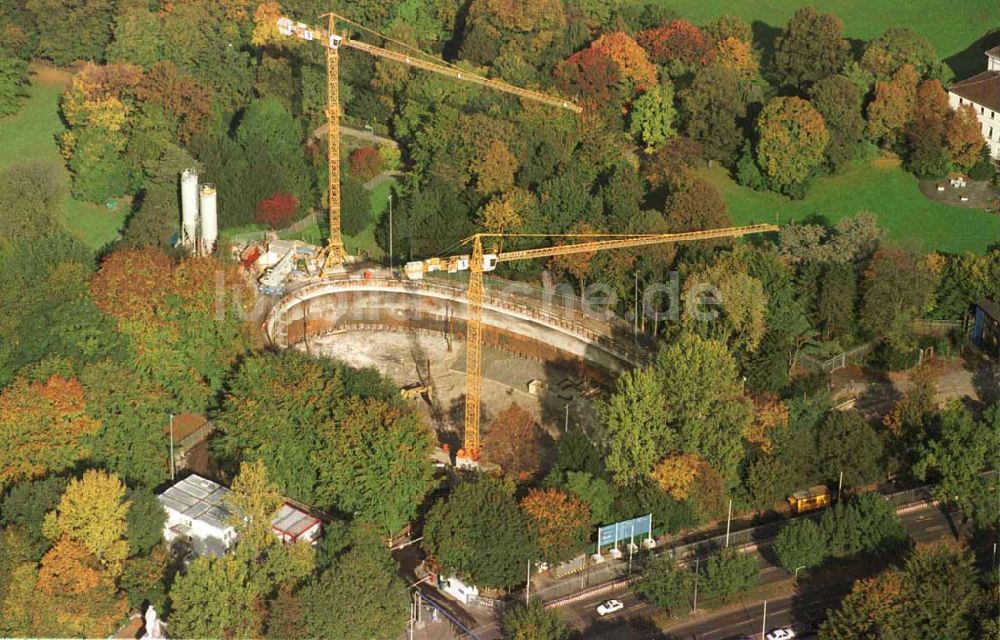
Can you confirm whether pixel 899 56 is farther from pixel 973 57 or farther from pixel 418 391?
pixel 418 391

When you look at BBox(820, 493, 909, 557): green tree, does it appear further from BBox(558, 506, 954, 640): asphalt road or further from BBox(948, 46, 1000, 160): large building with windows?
BBox(948, 46, 1000, 160): large building with windows

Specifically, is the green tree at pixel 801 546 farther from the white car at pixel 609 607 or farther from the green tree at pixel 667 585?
the white car at pixel 609 607

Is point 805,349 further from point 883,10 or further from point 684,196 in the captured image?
point 883,10

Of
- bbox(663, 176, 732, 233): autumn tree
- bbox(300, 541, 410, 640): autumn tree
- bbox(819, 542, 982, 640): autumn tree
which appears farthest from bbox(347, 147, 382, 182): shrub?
bbox(819, 542, 982, 640): autumn tree

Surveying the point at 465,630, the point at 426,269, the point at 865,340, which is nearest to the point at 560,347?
the point at 426,269

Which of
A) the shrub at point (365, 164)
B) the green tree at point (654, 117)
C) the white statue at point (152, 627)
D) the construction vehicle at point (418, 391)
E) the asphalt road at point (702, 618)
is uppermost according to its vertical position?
the green tree at point (654, 117)

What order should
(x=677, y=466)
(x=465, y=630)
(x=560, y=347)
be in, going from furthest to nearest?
(x=560, y=347) < (x=677, y=466) < (x=465, y=630)

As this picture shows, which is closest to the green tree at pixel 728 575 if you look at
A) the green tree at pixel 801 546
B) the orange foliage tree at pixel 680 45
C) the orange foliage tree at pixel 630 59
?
the green tree at pixel 801 546
